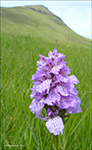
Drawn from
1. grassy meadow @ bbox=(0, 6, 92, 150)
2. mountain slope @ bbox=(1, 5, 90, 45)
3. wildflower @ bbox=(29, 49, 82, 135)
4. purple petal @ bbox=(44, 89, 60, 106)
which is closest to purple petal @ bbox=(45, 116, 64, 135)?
wildflower @ bbox=(29, 49, 82, 135)

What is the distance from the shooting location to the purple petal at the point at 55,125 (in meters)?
0.79

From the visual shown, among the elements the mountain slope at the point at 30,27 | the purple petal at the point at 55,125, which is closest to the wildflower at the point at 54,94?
the purple petal at the point at 55,125

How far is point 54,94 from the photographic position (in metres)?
0.85

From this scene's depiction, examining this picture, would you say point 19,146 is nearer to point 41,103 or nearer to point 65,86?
point 41,103

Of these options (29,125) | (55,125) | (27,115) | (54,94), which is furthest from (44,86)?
(27,115)

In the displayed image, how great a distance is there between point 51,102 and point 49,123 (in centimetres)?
14

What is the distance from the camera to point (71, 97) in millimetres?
900

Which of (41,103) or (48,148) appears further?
(48,148)

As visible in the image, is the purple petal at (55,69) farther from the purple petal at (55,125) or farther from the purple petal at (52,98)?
the purple petal at (55,125)

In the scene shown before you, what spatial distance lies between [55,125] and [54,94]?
0.19 meters

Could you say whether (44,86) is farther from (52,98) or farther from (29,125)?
(29,125)

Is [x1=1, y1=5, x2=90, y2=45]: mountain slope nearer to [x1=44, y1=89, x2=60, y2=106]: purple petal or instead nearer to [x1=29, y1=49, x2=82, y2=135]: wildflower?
[x1=29, y1=49, x2=82, y2=135]: wildflower

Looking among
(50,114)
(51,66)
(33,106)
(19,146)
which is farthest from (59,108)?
(19,146)

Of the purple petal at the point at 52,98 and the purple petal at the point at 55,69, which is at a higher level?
the purple petal at the point at 55,69
